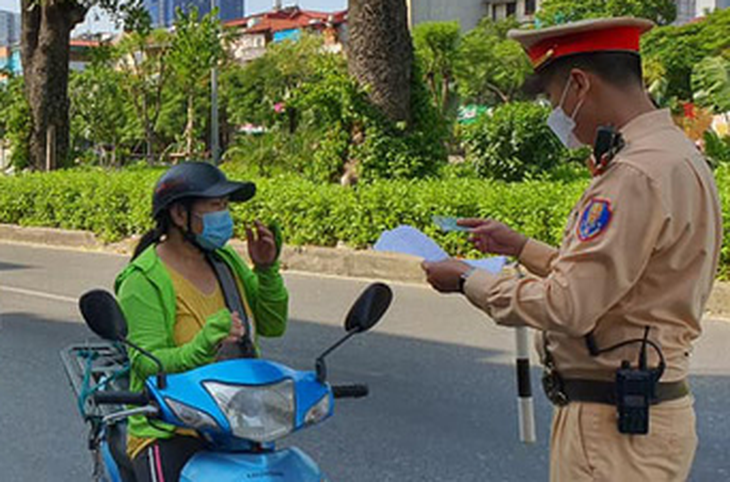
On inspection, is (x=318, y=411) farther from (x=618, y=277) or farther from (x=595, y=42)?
(x=595, y=42)

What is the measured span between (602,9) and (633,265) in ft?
167

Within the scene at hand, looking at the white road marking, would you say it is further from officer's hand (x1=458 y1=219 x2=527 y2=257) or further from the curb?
officer's hand (x1=458 y1=219 x2=527 y2=257)

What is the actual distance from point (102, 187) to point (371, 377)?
30.3 ft

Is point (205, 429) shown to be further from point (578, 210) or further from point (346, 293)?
point (346, 293)

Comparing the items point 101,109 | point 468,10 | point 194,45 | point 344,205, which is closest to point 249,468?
point 344,205

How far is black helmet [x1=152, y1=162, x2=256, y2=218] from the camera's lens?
3055 mm

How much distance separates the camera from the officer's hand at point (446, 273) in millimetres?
2383

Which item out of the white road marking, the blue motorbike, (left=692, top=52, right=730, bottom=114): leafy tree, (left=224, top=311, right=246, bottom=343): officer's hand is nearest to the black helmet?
(left=224, top=311, right=246, bottom=343): officer's hand

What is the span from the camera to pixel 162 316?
2.96 m

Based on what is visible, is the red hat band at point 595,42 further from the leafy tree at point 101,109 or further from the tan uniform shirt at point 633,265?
the leafy tree at point 101,109

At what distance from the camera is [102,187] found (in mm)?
14617

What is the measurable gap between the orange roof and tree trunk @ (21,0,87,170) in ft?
202

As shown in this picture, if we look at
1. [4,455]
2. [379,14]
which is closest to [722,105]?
[379,14]

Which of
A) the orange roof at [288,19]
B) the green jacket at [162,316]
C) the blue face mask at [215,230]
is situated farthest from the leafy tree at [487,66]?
the blue face mask at [215,230]
